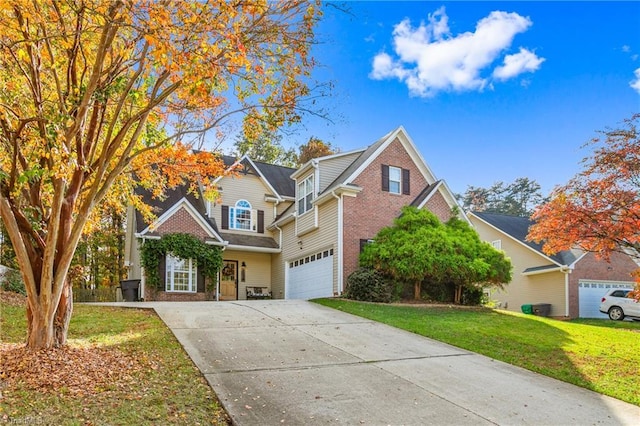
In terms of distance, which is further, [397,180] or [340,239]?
[397,180]

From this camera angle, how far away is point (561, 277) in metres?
24.2

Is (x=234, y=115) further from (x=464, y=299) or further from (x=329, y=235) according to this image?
(x=464, y=299)

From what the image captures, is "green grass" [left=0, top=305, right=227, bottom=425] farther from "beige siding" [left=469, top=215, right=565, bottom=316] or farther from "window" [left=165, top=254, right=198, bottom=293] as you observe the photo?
"beige siding" [left=469, top=215, right=565, bottom=316]

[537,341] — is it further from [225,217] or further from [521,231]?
[521,231]

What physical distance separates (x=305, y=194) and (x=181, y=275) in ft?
20.8

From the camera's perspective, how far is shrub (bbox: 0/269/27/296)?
52.6 feet

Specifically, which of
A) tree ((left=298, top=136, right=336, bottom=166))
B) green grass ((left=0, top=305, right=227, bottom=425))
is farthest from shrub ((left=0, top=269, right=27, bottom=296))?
tree ((left=298, top=136, right=336, bottom=166))

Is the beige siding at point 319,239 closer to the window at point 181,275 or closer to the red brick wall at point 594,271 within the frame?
the window at point 181,275

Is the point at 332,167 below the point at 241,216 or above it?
above

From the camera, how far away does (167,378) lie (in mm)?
6648

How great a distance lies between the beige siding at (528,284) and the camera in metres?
24.2

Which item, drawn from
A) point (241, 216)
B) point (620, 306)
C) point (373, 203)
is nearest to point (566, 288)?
point (620, 306)

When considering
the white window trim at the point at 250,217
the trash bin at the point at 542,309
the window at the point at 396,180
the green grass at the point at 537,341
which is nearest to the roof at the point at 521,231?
the trash bin at the point at 542,309

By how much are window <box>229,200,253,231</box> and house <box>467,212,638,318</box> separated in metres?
12.1
